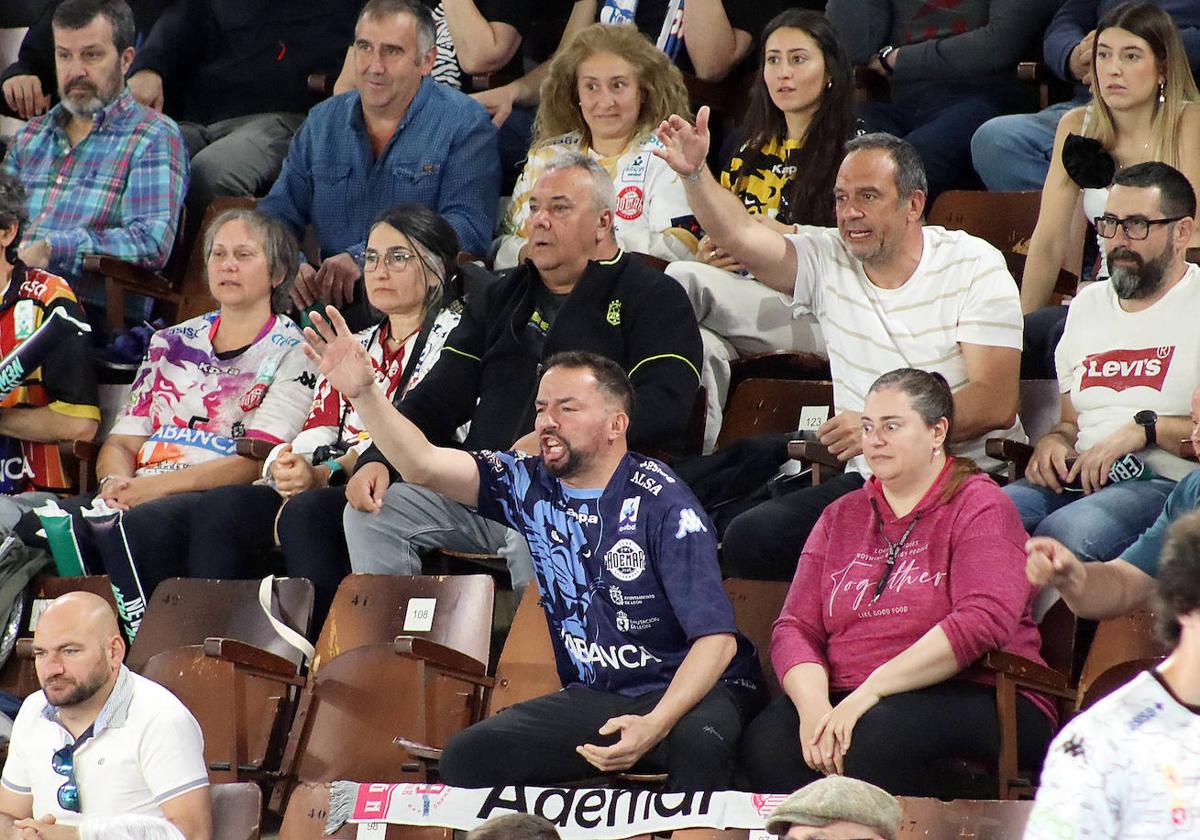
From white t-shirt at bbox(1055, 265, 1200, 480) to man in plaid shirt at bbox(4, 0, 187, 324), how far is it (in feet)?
9.97

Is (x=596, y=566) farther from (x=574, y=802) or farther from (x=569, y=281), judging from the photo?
(x=569, y=281)

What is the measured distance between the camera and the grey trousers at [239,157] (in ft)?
19.9

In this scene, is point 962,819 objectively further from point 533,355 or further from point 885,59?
point 885,59

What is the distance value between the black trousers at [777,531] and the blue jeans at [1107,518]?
18.5 inches

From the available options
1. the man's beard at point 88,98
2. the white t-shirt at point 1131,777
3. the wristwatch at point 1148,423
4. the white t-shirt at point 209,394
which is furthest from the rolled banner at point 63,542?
the white t-shirt at point 1131,777

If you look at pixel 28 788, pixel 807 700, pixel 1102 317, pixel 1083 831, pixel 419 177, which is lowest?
pixel 28 788

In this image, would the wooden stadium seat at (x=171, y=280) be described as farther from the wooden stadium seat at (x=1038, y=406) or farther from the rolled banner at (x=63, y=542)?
the wooden stadium seat at (x=1038, y=406)

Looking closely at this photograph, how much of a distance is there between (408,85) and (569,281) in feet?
4.84

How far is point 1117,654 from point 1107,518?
337mm

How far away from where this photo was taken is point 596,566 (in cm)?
358

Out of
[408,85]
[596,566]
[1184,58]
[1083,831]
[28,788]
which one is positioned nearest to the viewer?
[1083,831]

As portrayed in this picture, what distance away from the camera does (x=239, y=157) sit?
609cm

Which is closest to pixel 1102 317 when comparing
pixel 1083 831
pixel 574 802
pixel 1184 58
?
pixel 1184 58

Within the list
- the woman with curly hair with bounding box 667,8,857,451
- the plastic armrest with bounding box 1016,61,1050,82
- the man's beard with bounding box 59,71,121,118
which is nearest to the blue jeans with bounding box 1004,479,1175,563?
the woman with curly hair with bounding box 667,8,857,451
